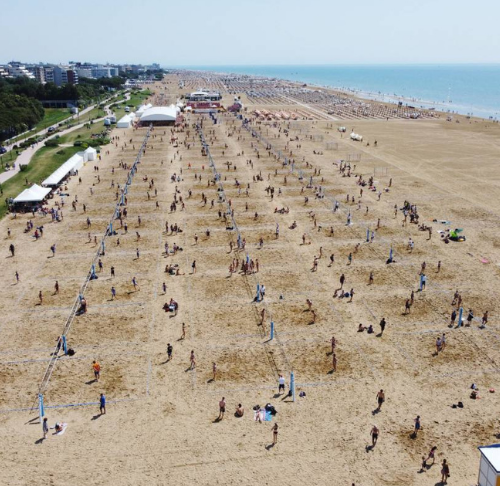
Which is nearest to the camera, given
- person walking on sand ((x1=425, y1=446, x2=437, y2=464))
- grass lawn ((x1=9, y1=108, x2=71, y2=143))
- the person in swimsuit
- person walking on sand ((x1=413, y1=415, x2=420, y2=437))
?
person walking on sand ((x1=425, y1=446, x2=437, y2=464))

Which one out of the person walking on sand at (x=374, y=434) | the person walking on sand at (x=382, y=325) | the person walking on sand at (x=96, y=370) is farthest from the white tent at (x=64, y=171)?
the person walking on sand at (x=374, y=434)

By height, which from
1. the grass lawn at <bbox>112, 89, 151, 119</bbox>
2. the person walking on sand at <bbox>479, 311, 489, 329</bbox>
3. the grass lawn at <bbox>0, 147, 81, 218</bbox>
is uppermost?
the grass lawn at <bbox>112, 89, 151, 119</bbox>

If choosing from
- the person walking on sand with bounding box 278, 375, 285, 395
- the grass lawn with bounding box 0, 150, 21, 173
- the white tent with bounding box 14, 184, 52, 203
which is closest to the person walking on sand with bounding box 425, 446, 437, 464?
the person walking on sand with bounding box 278, 375, 285, 395

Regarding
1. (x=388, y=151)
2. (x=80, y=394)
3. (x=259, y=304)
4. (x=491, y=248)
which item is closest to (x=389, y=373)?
(x=259, y=304)

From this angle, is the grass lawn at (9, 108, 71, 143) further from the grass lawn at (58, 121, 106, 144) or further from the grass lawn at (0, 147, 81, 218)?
the grass lawn at (0, 147, 81, 218)

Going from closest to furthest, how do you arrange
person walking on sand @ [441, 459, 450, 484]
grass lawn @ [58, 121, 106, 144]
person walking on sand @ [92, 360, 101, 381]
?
person walking on sand @ [441, 459, 450, 484]
person walking on sand @ [92, 360, 101, 381]
grass lawn @ [58, 121, 106, 144]

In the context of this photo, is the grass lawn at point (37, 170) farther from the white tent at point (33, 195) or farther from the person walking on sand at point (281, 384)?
the person walking on sand at point (281, 384)
